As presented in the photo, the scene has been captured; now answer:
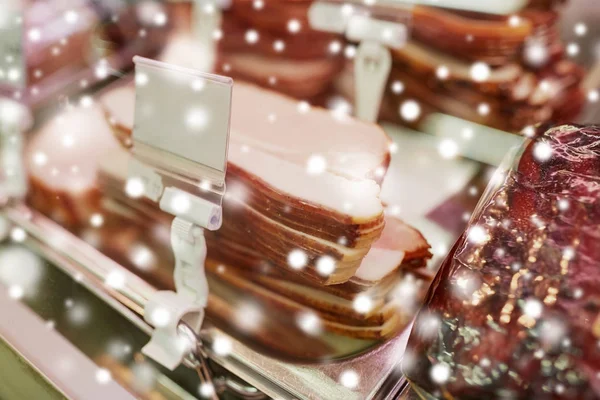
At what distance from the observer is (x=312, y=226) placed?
74cm

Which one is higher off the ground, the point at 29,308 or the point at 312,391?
the point at 312,391

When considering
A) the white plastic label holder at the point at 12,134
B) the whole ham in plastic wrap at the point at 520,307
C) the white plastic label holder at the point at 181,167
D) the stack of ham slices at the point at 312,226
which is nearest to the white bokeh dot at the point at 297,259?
the stack of ham slices at the point at 312,226

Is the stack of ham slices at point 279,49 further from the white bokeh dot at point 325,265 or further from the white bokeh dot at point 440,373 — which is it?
the white bokeh dot at point 440,373

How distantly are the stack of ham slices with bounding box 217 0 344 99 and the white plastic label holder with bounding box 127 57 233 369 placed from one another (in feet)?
1.45

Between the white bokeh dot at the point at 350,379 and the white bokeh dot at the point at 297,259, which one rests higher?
the white bokeh dot at the point at 297,259

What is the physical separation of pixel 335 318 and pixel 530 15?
691mm

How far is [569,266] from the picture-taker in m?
0.53

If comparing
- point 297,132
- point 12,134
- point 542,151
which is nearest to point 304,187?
point 297,132

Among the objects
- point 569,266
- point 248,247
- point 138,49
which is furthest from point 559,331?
point 138,49

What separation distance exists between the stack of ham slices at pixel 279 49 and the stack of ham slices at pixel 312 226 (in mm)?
237

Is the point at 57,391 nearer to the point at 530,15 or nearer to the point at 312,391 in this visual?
the point at 312,391

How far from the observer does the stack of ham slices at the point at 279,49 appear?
1166mm

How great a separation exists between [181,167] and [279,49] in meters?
0.56

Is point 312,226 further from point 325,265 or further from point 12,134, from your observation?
point 12,134
